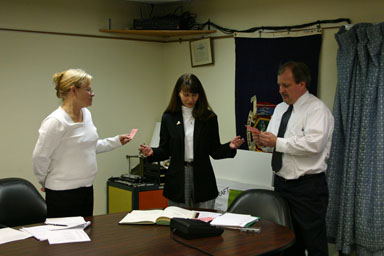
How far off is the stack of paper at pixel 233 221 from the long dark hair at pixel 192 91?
913 mm

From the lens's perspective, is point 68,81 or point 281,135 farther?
point 281,135

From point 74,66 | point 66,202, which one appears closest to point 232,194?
point 66,202

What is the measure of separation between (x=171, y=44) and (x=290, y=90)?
8.06ft

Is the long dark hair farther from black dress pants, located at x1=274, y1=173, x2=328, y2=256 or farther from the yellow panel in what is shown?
the yellow panel

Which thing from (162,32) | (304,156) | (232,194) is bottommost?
(232,194)

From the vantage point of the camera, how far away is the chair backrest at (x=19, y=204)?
3021mm

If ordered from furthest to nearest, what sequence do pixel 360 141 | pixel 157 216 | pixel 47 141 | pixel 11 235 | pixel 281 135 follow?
pixel 360 141
pixel 281 135
pixel 47 141
pixel 157 216
pixel 11 235

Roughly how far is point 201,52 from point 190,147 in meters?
1.88

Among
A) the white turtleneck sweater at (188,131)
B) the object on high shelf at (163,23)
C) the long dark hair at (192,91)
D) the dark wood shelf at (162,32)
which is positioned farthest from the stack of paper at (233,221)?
the object on high shelf at (163,23)

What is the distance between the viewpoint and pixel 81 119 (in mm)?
3051

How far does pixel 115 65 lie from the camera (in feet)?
16.7

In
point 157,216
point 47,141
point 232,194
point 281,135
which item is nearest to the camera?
point 157,216

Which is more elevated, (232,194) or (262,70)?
(262,70)

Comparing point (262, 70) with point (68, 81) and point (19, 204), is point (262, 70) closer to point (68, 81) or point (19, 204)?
point (68, 81)
